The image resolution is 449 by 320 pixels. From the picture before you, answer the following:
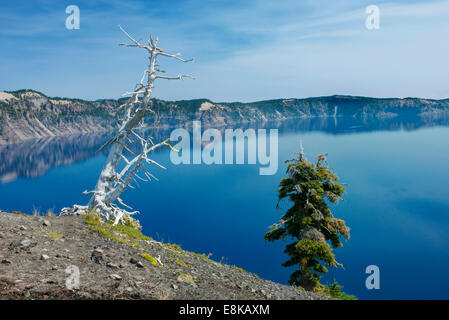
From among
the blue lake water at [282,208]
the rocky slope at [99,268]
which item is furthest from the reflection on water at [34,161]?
the rocky slope at [99,268]

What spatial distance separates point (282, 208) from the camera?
2035 inches

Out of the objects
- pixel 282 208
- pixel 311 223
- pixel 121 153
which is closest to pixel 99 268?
pixel 121 153

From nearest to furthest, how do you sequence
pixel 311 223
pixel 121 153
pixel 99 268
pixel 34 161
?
pixel 99 268
pixel 121 153
pixel 311 223
pixel 34 161

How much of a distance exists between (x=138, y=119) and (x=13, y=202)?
208ft

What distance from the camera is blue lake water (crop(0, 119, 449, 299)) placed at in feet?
115

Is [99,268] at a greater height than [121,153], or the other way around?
[121,153]

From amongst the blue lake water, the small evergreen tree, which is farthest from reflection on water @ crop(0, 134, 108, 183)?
the small evergreen tree

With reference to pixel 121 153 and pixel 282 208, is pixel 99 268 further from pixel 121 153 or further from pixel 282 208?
pixel 282 208

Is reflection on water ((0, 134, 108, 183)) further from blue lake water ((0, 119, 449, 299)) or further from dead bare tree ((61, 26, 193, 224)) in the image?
dead bare tree ((61, 26, 193, 224))

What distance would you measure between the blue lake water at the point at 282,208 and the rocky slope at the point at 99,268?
3.70 m

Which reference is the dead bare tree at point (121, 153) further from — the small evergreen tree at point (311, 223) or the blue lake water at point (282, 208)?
the small evergreen tree at point (311, 223)

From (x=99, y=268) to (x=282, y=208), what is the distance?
45826mm
